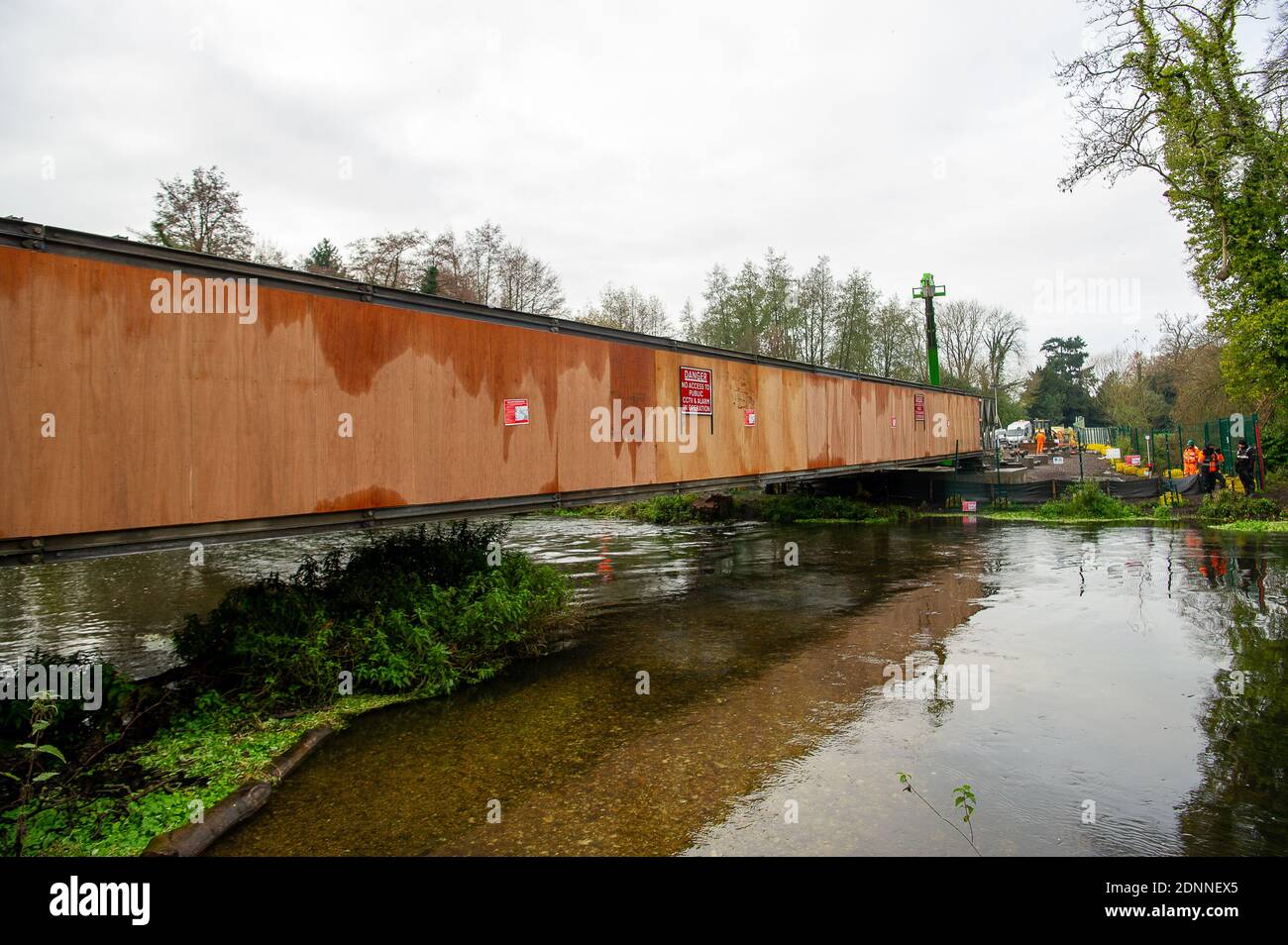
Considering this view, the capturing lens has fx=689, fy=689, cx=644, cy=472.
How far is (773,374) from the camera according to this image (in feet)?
45.1

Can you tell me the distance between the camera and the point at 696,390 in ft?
38.0

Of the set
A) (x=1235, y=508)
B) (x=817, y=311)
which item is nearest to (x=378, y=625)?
(x=1235, y=508)

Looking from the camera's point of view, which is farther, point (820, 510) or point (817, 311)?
point (817, 311)

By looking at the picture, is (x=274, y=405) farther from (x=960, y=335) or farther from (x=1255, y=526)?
(x=960, y=335)

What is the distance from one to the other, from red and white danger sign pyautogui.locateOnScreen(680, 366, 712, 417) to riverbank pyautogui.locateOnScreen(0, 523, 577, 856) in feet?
13.4

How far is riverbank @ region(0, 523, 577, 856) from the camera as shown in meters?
4.05

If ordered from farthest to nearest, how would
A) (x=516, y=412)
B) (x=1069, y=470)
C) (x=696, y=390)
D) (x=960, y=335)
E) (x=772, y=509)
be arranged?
(x=960, y=335)
(x=1069, y=470)
(x=772, y=509)
(x=696, y=390)
(x=516, y=412)

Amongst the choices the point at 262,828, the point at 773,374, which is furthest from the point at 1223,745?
the point at 773,374
